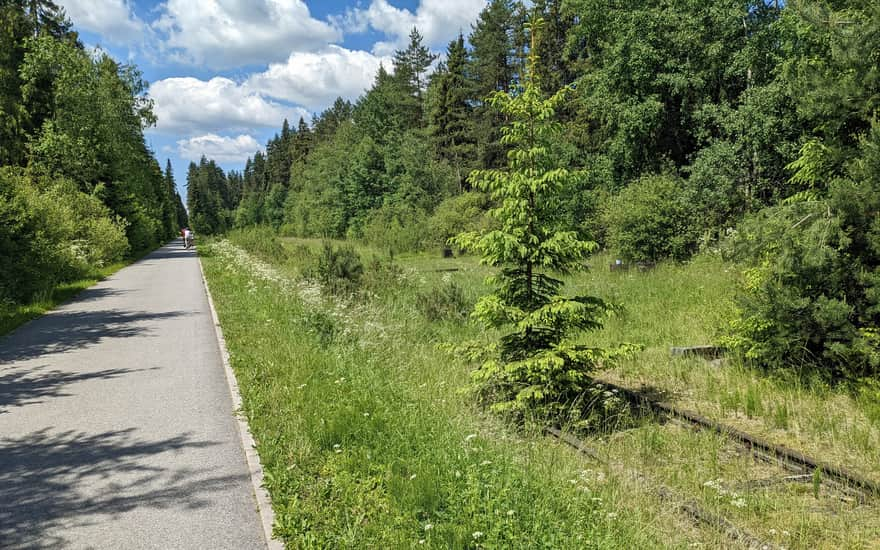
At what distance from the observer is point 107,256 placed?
25.8 meters

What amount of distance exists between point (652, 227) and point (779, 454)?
1542cm

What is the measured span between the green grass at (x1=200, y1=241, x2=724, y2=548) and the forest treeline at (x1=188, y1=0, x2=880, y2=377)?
2901mm

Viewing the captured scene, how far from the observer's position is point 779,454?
5805 millimetres

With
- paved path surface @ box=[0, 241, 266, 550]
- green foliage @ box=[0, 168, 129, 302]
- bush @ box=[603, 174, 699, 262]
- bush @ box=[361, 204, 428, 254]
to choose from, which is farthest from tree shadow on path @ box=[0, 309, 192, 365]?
bush @ box=[361, 204, 428, 254]

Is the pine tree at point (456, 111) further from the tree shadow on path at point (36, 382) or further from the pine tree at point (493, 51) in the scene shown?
the tree shadow on path at point (36, 382)

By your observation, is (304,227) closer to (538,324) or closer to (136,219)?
(136,219)

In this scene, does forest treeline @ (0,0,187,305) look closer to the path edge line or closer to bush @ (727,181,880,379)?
the path edge line

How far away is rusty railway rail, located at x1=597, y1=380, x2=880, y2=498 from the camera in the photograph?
498 cm

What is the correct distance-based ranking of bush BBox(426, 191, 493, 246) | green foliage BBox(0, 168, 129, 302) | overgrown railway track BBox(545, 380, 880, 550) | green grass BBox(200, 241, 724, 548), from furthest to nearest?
1. bush BBox(426, 191, 493, 246)
2. green foliage BBox(0, 168, 129, 302)
3. overgrown railway track BBox(545, 380, 880, 550)
4. green grass BBox(200, 241, 724, 548)

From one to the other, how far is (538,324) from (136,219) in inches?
1500

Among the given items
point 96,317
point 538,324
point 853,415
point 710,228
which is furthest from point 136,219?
point 853,415

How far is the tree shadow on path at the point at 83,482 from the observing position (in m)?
3.93

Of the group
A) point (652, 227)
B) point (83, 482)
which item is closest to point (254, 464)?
point (83, 482)

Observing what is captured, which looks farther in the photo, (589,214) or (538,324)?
(589,214)
